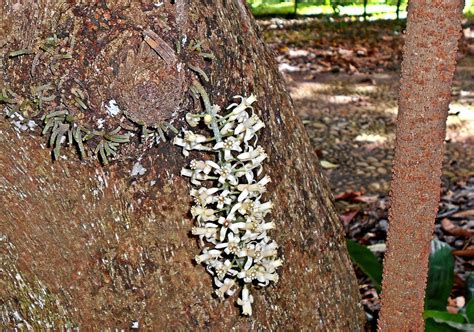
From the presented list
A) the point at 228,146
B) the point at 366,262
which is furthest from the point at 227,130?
the point at 366,262

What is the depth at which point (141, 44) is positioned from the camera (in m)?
0.85

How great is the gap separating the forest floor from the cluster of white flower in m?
1.42

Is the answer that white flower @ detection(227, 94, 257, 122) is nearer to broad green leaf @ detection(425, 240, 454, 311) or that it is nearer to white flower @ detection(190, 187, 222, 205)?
white flower @ detection(190, 187, 222, 205)

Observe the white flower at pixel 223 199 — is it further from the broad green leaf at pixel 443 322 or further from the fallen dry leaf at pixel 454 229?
the fallen dry leaf at pixel 454 229

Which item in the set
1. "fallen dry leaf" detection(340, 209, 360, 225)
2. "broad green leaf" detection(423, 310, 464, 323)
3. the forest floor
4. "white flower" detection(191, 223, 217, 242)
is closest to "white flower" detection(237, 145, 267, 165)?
"white flower" detection(191, 223, 217, 242)

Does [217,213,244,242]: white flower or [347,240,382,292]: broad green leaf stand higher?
[217,213,244,242]: white flower

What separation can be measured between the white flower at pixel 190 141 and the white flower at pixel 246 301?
0.74 ft

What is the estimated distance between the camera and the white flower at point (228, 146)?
89 cm

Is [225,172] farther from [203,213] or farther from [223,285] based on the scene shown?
[223,285]

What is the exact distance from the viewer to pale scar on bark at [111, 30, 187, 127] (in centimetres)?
85

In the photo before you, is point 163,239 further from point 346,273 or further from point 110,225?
point 346,273

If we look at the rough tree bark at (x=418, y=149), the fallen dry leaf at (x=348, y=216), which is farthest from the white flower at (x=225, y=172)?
the fallen dry leaf at (x=348, y=216)

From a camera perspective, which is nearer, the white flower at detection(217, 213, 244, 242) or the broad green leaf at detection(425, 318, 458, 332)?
the white flower at detection(217, 213, 244, 242)

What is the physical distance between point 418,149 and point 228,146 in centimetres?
35
